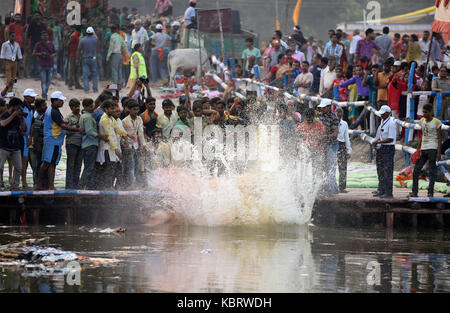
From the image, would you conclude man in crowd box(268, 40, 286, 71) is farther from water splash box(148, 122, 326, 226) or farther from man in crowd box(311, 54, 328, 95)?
water splash box(148, 122, 326, 226)

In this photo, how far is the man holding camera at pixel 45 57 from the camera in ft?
78.5

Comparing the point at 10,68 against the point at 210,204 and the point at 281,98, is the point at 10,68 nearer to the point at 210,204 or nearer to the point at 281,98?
the point at 281,98

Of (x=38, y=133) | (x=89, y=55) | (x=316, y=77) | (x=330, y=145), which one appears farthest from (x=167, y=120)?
(x=89, y=55)

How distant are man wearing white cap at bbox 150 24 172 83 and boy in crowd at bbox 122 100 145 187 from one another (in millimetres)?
13378

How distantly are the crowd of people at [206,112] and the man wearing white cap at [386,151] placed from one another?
17 mm

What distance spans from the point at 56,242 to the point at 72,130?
276cm

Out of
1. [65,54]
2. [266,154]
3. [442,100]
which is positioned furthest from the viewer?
[65,54]

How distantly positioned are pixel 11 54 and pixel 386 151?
1248 centimetres

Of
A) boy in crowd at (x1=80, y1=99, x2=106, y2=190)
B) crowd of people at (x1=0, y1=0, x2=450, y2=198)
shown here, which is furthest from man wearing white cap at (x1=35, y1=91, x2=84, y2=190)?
boy in crowd at (x1=80, y1=99, x2=106, y2=190)

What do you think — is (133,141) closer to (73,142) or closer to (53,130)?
(73,142)

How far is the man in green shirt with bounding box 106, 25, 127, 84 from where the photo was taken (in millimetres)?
26578
